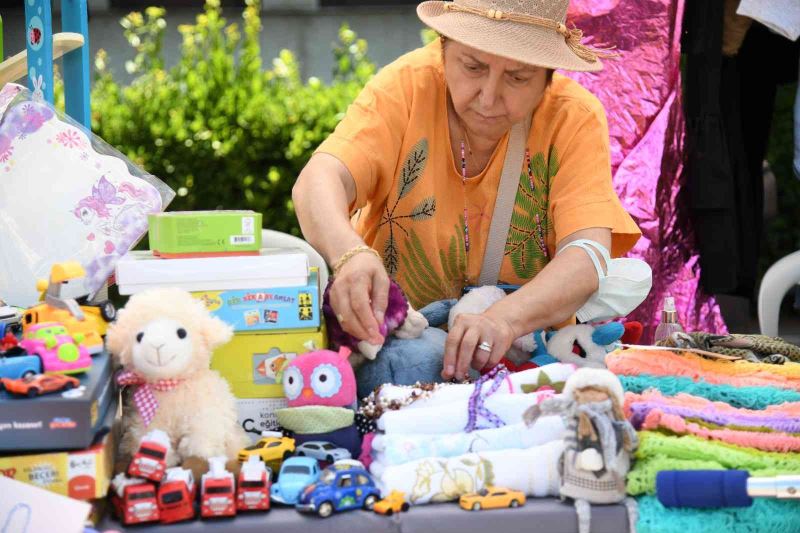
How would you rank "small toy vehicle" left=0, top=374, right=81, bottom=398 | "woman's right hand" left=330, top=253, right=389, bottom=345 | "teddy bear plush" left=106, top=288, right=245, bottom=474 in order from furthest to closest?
"woman's right hand" left=330, top=253, right=389, bottom=345 → "teddy bear plush" left=106, top=288, right=245, bottom=474 → "small toy vehicle" left=0, top=374, right=81, bottom=398

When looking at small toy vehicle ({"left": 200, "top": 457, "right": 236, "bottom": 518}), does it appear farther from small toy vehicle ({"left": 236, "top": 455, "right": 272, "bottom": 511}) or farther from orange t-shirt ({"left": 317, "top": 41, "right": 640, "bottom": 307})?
orange t-shirt ({"left": 317, "top": 41, "right": 640, "bottom": 307})

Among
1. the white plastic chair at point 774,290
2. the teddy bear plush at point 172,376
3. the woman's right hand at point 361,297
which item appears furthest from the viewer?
the white plastic chair at point 774,290

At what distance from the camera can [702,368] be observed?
1.72 m

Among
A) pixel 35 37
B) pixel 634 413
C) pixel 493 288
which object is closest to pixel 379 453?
pixel 634 413

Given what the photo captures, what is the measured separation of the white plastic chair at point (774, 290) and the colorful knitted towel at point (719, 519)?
1.51m

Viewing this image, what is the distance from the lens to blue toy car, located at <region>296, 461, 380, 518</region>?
1.34 metres

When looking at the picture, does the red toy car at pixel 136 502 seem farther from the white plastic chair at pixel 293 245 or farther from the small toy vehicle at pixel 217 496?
the white plastic chair at pixel 293 245

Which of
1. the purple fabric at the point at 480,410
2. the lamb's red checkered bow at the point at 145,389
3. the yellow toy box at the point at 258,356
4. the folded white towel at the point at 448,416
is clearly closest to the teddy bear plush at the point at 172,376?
the lamb's red checkered bow at the point at 145,389

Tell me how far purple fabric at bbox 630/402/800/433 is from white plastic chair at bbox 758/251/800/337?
4.41ft

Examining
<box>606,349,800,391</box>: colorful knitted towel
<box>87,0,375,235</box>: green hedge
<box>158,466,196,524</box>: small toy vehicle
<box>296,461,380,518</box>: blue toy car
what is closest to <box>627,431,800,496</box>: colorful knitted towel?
<box>606,349,800,391</box>: colorful knitted towel

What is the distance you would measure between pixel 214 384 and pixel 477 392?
392mm

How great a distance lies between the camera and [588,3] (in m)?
3.04

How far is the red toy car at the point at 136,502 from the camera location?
132 centimetres

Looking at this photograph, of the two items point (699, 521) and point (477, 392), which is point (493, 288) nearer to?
point (477, 392)
